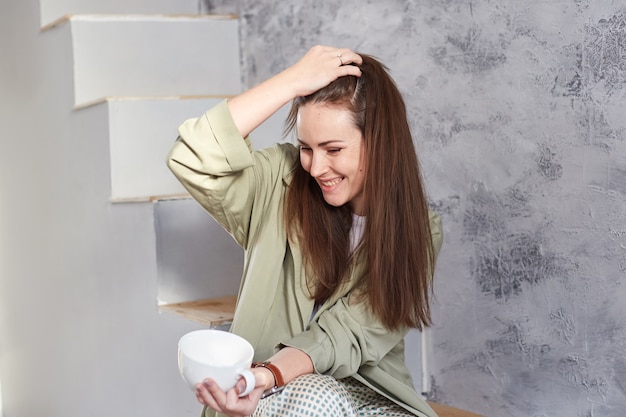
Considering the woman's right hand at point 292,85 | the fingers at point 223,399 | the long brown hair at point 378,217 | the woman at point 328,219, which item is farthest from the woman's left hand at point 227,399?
the woman's right hand at point 292,85

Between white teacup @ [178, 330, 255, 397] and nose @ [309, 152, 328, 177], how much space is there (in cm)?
33

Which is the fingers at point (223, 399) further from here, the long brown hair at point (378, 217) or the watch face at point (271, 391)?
the long brown hair at point (378, 217)

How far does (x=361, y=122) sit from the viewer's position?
150 centimetres

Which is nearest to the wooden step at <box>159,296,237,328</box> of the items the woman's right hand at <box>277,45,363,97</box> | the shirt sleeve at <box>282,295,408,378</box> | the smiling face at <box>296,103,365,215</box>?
the shirt sleeve at <box>282,295,408,378</box>

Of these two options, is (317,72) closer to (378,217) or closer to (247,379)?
(378,217)

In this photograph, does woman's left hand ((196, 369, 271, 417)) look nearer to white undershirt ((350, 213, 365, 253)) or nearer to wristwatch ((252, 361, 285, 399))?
wristwatch ((252, 361, 285, 399))

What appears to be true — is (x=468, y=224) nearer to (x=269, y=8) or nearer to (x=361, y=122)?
(x=361, y=122)

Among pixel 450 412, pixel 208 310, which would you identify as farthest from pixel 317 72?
pixel 450 412

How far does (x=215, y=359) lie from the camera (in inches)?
50.4

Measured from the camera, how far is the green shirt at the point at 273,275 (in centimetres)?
147

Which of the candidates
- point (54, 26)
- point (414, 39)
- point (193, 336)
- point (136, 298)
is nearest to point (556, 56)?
point (414, 39)

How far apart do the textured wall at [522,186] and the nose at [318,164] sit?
54 centimetres

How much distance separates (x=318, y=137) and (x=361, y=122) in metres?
0.08

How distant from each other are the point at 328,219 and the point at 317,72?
0.91 feet
